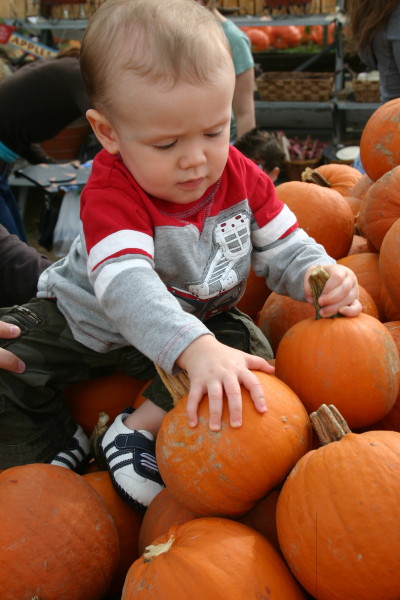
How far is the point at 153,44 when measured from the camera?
1.35 meters

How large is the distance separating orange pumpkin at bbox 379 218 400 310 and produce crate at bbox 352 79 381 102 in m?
6.34

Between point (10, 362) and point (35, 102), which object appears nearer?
point (10, 362)

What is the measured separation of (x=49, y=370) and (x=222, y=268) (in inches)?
23.8

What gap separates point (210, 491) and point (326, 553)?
0.84 feet

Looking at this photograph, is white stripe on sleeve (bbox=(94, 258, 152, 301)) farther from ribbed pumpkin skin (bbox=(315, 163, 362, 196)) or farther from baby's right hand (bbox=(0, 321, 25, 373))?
ribbed pumpkin skin (bbox=(315, 163, 362, 196))

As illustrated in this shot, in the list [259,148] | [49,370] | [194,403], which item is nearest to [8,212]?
[259,148]

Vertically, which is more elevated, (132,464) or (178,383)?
(178,383)

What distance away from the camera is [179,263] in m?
1.65

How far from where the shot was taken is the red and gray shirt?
137 centimetres

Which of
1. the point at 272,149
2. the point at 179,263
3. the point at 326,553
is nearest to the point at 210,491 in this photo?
the point at 326,553

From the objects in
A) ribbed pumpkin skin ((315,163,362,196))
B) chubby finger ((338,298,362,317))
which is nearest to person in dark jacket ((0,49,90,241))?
ribbed pumpkin skin ((315,163,362,196))

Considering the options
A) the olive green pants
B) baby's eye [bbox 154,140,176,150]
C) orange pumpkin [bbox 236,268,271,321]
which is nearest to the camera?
baby's eye [bbox 154,140,176,150]

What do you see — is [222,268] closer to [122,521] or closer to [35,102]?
[122,521]

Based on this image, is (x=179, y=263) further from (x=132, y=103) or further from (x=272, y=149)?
(x=272, y=149)
